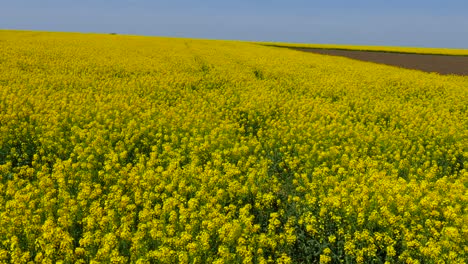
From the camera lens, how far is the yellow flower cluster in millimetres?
4477

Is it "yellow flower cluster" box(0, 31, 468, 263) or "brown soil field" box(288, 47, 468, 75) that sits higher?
"brown soil field" box(288, 47, 468, 75)

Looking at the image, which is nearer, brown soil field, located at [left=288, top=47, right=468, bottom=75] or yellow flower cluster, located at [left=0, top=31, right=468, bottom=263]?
yellow flower cluster, located at [left=0, top=31, right=468, bottom=263]

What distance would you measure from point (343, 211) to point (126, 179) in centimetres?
355

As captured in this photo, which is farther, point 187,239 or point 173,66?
point 173,66

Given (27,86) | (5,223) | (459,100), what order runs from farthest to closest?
(459,100) < (27,86) < (5,223)

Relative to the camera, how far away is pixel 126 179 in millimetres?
6352

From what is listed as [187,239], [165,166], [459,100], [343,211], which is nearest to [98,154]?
[165,166]

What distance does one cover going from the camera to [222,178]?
6246mm

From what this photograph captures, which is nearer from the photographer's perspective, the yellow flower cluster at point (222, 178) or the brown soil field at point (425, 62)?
the yellow flower cluster at point (222, 178)

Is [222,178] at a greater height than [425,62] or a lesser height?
lesser

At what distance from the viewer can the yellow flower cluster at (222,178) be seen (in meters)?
4.48

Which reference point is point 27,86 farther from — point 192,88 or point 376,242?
point 376,242

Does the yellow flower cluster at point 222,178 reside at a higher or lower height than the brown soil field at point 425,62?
lower

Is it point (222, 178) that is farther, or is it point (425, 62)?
point (425, 62)
